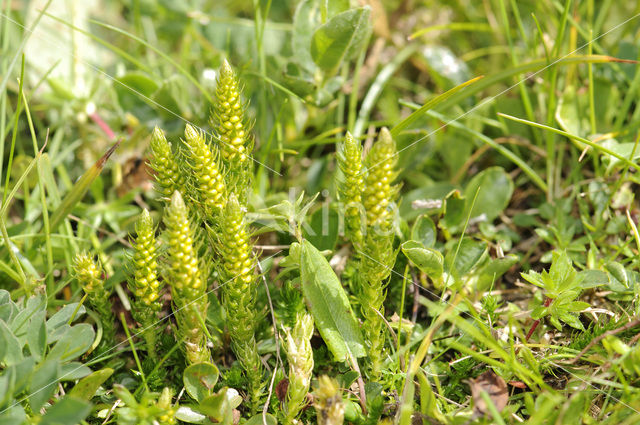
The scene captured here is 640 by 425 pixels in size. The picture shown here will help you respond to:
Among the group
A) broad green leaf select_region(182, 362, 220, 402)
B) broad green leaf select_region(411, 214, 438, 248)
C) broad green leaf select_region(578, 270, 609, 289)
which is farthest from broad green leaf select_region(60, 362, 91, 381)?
broad green leaf select_region(578, 270, 609, 289)

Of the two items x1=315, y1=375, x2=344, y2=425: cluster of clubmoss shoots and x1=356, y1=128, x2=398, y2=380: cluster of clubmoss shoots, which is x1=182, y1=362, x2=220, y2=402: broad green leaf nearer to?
x1=315, y1=375, x2=344, y2=425: cluster of clubmoss shoots

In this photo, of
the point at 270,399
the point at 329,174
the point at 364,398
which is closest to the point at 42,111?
the point at 329,174

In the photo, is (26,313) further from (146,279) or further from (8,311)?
(146,279)

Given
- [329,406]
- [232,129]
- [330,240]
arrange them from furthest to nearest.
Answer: [330,240], [232,129], [329,406]

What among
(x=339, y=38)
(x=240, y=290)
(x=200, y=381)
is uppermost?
(x=339, y=38)

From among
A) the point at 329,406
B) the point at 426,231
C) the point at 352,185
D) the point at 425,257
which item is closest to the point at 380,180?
the point at 352,185

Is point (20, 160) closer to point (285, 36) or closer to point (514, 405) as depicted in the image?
point (285, 36)
